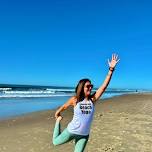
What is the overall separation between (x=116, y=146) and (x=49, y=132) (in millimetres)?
3453

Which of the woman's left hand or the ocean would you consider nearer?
the woman's left hand

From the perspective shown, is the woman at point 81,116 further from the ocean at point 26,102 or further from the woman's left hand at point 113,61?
the ocean at point 26,102

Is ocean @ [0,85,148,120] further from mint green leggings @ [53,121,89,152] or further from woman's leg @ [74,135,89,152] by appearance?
woman's leg @ [74,135,89,152]

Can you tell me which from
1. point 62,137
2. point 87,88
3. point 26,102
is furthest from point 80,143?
point 26,102

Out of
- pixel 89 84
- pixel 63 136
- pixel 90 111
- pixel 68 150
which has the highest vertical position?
pixel 89 84

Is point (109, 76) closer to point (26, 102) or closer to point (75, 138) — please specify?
point (75, 138)

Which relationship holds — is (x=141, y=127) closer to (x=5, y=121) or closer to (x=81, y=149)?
(x=5, y=121)

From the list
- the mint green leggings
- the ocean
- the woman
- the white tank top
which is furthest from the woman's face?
the ocean

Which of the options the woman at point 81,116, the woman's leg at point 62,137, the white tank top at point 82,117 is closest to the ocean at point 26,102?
the woman's leg at point 62,137

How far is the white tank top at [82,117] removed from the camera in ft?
22.7

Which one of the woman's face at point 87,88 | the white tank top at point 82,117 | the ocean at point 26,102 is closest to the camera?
the white tank top at point 82,117

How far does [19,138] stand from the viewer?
13.1 meters

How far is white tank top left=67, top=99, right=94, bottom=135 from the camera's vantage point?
6.91m

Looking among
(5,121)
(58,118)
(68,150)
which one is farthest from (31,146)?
(5,121)
